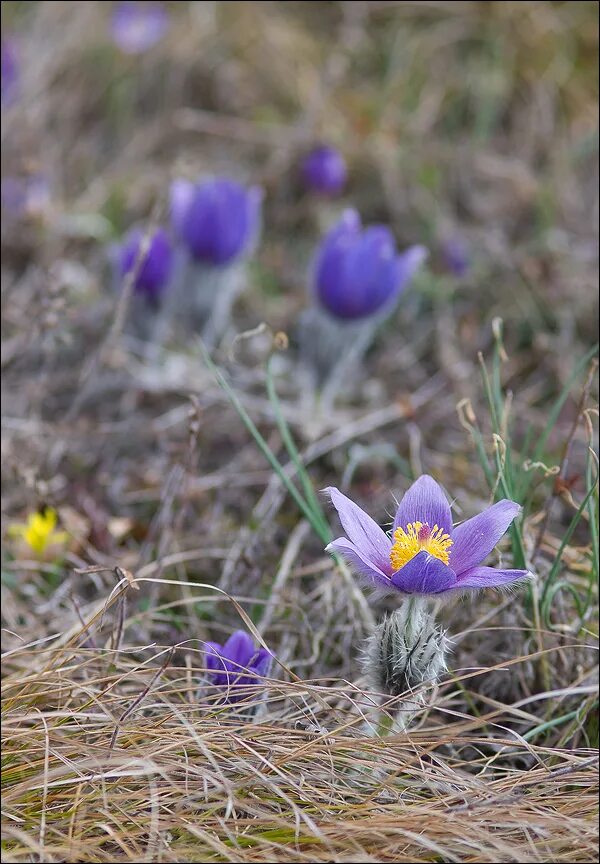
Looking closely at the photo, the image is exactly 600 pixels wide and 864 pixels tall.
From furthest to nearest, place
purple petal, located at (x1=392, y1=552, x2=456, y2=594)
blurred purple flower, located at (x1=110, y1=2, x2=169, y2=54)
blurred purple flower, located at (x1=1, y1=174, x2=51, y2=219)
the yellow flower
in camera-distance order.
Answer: blurred purple flower, located at (x1=110, y1=2, x2=169, y2=54)
blurred purple flower, located at (x1=1, y1=174, x2=51, y2=219)
the yellow flower
purple petal, located at (x1=392, y1=552, x2=456, y2=594)

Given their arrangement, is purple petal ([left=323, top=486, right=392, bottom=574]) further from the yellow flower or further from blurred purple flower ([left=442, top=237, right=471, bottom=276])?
blurred purple flower ([left=442, top=237, right=471, bottom=276])

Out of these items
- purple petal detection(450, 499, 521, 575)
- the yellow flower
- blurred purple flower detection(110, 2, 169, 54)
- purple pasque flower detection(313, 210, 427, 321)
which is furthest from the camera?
blurred purple flower detection(110, 2, 169, 54)

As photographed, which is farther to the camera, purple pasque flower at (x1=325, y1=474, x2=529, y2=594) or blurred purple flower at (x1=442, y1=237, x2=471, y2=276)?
blurred purple flower at (x1=442, y1=237, x2=471, y2=276)

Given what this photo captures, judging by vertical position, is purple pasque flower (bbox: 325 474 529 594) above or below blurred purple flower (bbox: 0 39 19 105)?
below

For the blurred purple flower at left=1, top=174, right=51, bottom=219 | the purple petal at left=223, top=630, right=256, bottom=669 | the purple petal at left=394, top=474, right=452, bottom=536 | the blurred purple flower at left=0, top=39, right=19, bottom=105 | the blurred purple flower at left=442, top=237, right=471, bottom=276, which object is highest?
the blurred purple flower at left=0, top=39, right=19, bottom=105

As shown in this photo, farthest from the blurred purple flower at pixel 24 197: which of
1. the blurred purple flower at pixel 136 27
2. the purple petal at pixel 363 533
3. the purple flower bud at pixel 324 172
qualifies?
the purple petal at pixel 363 533

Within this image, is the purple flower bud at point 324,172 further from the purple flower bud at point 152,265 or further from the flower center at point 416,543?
the flower center at point 416,543

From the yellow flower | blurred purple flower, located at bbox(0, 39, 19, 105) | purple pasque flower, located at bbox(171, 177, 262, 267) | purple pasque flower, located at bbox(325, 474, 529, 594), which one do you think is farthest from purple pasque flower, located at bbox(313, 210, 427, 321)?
blurred purple flower, located at bbox(0, 39, 19, 105)

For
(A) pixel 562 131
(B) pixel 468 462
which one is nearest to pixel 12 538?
(B) pixel 468 462

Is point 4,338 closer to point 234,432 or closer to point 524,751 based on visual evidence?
point 234,432

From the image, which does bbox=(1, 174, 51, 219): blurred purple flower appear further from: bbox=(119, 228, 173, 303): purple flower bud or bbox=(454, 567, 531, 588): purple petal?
bbox=(454, 567, 531, 588): purple petal
